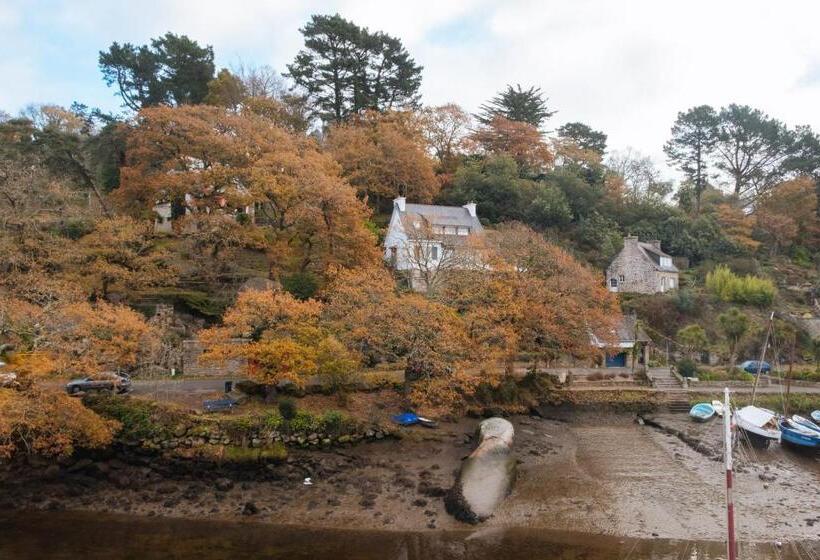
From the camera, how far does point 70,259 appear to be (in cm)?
3225

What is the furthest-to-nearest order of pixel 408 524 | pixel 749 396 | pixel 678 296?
pixel 678 296
pixel 749 396
pixel 408 524

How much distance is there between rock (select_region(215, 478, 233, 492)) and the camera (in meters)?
21.5

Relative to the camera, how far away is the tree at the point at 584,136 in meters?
72.4

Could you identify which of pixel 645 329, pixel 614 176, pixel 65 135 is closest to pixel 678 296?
pixel 645 329

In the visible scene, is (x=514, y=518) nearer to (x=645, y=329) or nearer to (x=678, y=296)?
(x=645, y=329)

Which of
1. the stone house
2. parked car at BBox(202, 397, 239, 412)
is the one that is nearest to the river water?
parked car at BBox(202, 397, 239, 412)

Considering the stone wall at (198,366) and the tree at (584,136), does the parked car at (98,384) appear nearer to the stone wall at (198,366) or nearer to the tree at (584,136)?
the stone wall at (198,366)

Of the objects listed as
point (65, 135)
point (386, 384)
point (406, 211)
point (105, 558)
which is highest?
point (65, 135)

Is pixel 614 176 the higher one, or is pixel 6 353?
pixel 614 176

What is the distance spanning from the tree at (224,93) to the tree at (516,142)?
25.4 metres

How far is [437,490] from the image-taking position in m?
21.1

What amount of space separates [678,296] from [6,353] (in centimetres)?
4793

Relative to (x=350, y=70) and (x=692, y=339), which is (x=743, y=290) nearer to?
(x=692, y=339)

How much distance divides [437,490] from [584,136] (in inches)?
2449
